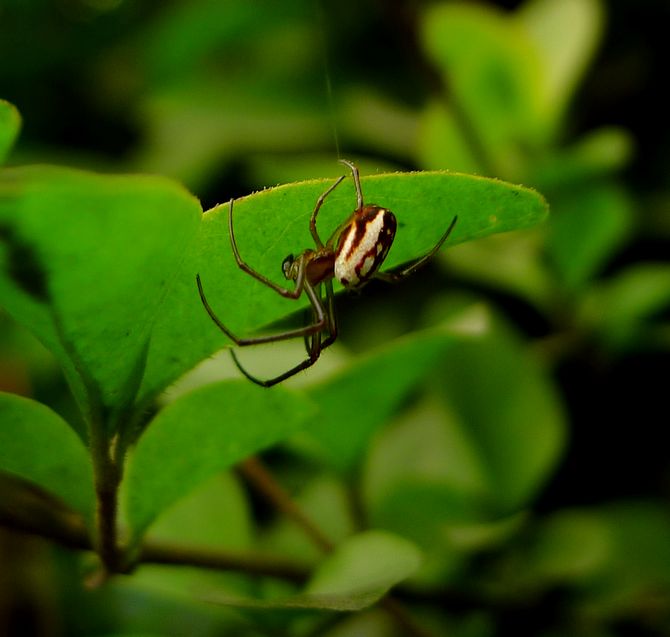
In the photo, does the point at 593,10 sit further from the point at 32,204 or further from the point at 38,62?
the point at 32,204

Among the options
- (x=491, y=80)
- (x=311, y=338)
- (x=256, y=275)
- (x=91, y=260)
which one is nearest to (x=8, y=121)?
(x=91, y=260)

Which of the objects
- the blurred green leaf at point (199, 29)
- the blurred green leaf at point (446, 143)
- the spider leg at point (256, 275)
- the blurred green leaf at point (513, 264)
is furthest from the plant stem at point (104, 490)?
the blurred green leaf at point (199, 29)

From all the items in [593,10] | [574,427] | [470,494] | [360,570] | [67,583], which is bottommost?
[67,583]

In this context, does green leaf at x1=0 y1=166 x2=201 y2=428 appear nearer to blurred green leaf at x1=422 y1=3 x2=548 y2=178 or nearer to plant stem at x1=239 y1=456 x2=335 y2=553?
plant stem at x1=239 y1=456 x2=335 y2=553

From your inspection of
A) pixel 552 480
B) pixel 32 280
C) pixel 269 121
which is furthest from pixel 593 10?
pixel 32 280

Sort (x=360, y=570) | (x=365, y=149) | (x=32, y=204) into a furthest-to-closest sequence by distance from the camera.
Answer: (x=365, y=149) → (x=360, y=570) → (x=32, y=204)

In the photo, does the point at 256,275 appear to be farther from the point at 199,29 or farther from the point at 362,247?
the point at 199,29

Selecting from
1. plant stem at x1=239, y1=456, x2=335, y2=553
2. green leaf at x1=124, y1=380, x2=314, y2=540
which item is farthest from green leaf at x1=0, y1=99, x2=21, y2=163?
plant stem at x1=239, y1=456, x2=335, y2=553
